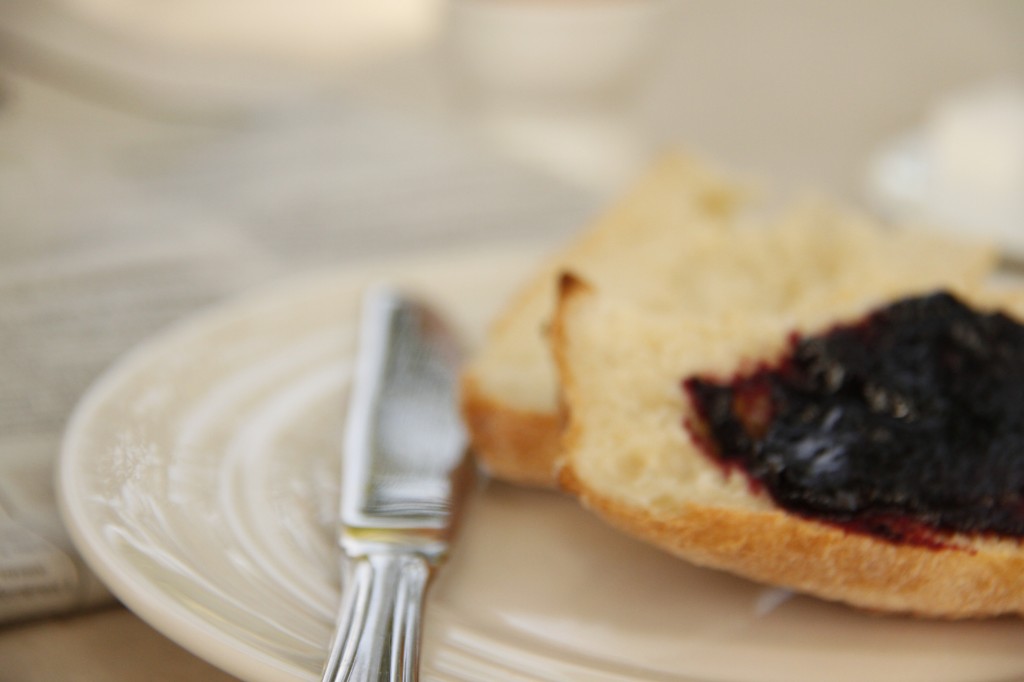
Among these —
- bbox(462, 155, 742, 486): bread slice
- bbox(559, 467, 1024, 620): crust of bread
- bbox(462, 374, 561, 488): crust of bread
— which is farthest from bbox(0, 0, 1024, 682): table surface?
bbox(559, 467, 1024, 620): crust of bread

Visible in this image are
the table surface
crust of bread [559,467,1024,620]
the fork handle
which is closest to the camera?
the fork handle

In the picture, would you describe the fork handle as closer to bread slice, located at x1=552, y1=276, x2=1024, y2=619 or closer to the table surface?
bread slice, located at x1=552, y1=276, x2=1024, y2=619

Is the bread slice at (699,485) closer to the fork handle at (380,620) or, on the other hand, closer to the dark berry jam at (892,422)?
the dark berry jam at (892,422)

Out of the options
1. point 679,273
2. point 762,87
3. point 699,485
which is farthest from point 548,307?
point 762,87

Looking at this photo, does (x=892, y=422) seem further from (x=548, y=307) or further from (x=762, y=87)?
(x=762, y=87)

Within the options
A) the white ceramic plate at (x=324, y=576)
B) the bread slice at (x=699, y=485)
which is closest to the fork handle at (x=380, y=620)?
the white ceramic plate at (x=324, y=576)
